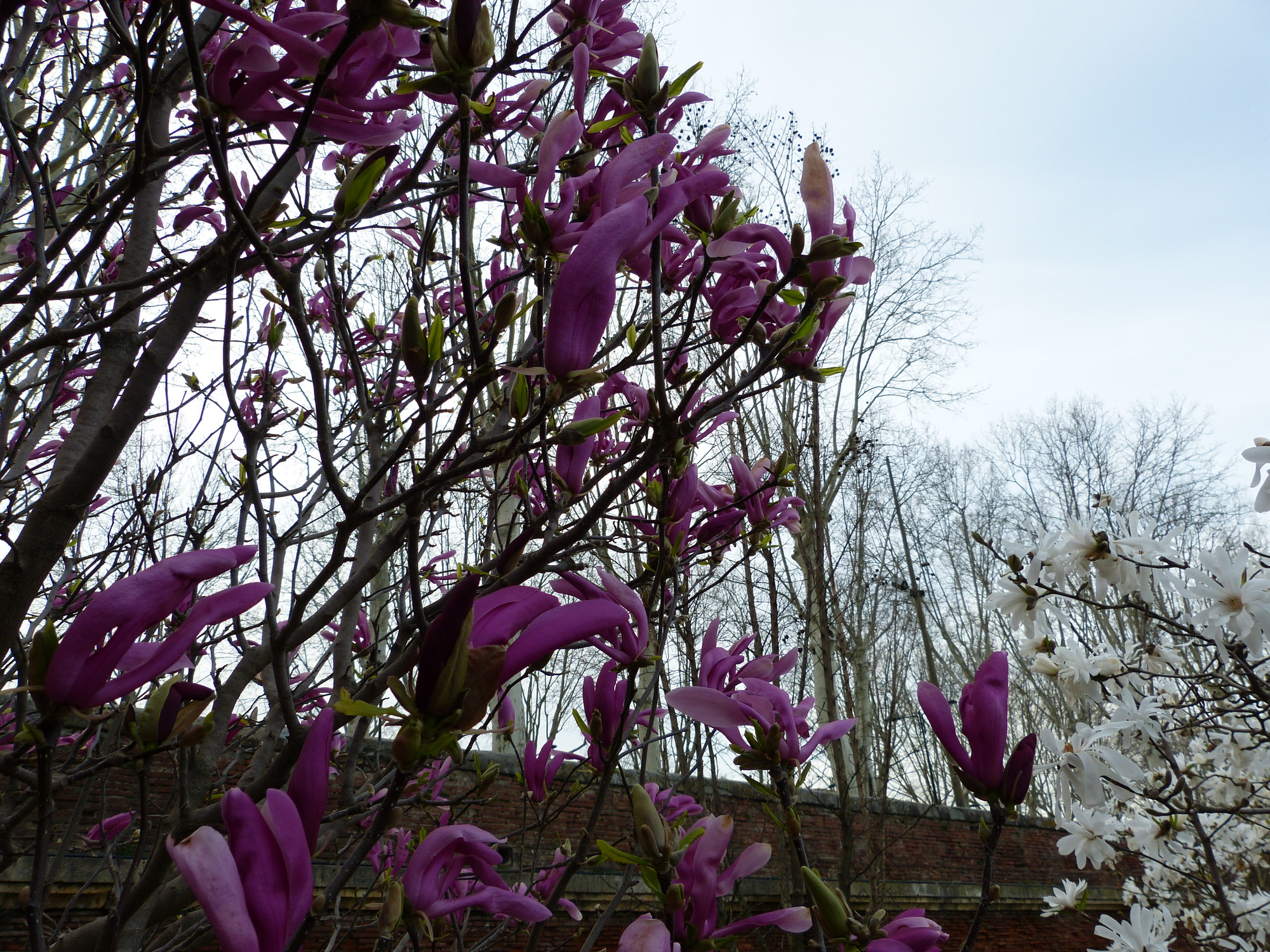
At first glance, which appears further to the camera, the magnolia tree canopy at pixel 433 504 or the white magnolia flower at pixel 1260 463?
the white magnolia flower at pixel 1260 463

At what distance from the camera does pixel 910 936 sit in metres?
0.88

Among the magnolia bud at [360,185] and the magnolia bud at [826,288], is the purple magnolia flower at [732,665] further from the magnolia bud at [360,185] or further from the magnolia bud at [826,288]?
the magnolia bud at [360,185]

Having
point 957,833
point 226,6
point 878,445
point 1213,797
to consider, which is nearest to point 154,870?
point 226,6

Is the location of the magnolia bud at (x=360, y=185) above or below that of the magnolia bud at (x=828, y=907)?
above

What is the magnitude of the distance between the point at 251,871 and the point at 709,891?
50 centimetres

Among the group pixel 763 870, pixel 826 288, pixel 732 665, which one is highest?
pixel 826 288

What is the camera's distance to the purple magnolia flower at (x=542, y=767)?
1.39m

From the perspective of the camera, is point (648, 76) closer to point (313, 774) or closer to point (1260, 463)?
point (313, 774)

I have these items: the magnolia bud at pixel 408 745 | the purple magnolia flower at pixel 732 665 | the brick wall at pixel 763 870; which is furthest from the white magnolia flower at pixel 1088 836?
the magnolia bud at pixel 408 745

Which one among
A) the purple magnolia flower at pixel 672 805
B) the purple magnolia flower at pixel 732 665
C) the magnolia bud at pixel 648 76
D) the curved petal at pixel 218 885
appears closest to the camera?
the curved petal at pixel 218 885

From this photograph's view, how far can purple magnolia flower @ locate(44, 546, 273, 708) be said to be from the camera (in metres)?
0.62

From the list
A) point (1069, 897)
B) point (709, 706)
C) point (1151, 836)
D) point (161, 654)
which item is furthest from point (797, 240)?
point (1151, 836)

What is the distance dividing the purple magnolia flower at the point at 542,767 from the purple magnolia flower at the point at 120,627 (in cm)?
83

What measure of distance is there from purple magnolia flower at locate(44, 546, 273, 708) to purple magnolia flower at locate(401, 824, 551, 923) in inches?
11.1
